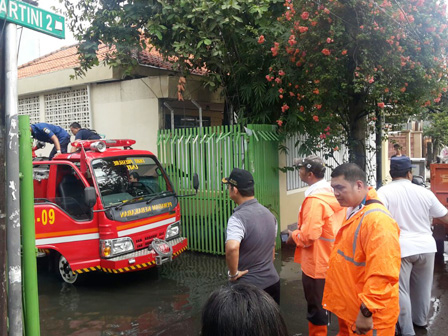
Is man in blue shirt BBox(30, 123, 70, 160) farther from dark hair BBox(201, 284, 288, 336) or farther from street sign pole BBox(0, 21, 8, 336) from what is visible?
dark hair BBox(201, 284, 288, 336)

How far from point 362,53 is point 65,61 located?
32.1 feet

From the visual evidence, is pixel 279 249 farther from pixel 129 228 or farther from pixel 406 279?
pixel 406 279

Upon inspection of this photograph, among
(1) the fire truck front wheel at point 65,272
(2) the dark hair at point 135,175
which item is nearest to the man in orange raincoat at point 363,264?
(2) the dark hair at point 135,175

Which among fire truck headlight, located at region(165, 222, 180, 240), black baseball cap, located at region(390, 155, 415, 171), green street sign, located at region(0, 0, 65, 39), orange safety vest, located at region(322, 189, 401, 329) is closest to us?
orange safety vest, located at region(322, 189, 401, 329)

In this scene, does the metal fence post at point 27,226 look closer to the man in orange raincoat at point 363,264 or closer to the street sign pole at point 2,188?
the street sign pole at point 2,188

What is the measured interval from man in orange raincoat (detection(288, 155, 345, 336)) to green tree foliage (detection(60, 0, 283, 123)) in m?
4.18

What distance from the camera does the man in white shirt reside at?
396cm

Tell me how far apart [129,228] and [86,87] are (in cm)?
604

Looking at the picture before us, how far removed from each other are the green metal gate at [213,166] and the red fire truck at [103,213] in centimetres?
107

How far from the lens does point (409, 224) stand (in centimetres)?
400

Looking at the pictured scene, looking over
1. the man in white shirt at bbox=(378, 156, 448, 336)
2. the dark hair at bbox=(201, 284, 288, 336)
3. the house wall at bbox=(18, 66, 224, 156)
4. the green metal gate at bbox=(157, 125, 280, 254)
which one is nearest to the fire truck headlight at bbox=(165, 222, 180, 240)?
the green metal gate at bbox=(157, 125, 280, 254)

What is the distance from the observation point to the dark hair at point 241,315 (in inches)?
50.4

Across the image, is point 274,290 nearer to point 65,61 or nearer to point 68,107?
point 68,107

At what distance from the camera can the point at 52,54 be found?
1564cm
